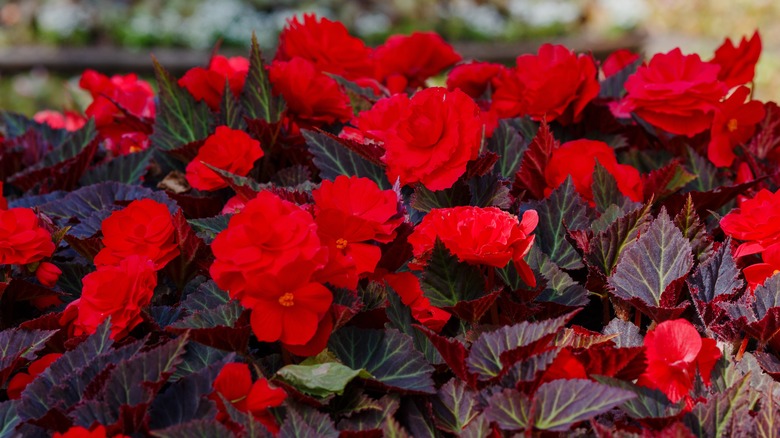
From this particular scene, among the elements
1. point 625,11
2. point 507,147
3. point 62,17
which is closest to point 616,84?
point 507,147

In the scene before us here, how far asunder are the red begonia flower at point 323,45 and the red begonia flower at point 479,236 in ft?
2.41

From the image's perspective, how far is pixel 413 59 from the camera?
77.5 inches

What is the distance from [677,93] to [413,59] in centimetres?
66

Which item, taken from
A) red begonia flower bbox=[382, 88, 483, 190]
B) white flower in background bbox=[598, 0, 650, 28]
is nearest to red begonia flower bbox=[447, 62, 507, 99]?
red begonia flower bbox=[382, 88, 483, 190]

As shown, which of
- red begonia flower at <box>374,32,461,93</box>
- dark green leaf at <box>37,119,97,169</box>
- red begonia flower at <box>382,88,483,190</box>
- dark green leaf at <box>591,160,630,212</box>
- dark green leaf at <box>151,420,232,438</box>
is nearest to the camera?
dark green leaf at <box>151,420,232,438</box>

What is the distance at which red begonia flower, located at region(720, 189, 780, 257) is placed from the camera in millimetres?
1253

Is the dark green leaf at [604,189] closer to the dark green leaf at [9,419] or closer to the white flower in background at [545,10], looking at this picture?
the dark green leaf at [9,419]

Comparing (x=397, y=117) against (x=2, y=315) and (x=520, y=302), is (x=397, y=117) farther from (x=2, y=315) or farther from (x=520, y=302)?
(x=2, y=315)

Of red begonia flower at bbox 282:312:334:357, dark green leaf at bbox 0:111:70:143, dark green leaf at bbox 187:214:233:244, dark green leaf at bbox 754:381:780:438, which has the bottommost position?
dark green leaf at bbox 0:111:70:143

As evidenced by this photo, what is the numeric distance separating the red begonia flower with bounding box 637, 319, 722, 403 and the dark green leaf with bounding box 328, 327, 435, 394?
11.0 inches

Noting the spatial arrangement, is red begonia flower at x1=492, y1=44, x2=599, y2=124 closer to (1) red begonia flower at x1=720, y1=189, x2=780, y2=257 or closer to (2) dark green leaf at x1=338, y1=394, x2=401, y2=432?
(1) red begonia flower at x1=720, y1=189, x2=780, y2=257

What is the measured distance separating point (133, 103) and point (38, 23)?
7.86m

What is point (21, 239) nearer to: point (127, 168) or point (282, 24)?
point (127, 168)

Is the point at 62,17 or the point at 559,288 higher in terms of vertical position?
the point at 559,288
